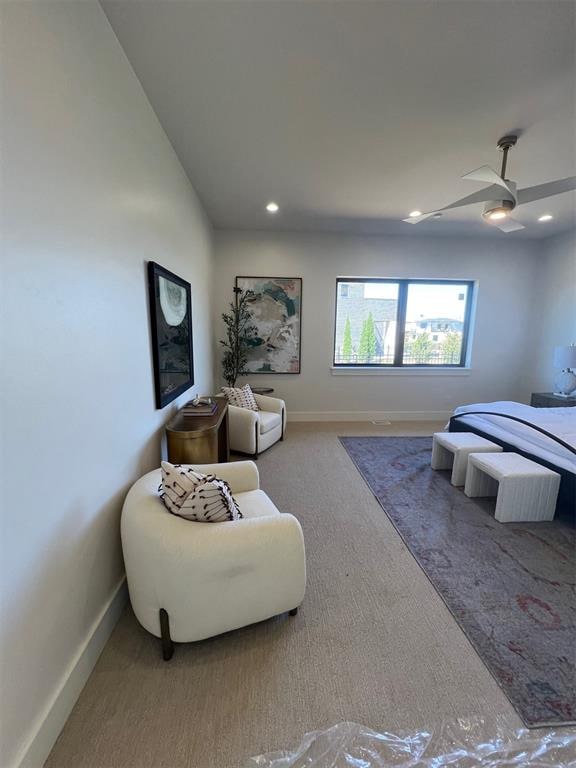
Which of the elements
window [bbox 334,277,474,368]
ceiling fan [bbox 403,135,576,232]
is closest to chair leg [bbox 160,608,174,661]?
ceiling fan [bbox 403,135,576,232]

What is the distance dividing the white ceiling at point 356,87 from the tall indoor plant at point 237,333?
1646 mm

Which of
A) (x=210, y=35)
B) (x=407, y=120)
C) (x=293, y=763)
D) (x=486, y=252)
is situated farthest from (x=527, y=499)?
(x=486, y=252)

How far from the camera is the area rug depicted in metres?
1.29

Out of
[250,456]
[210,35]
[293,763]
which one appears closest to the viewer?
[293,763]

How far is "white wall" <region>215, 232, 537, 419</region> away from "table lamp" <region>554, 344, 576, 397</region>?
0.90 meters

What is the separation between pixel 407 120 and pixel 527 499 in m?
2.85

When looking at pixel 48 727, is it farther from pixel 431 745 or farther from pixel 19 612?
pixel 431 745

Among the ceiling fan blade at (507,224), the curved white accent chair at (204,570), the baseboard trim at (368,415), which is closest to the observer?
the curved white accent chair at (204,570)

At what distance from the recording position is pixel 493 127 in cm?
212

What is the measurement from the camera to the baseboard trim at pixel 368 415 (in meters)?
4.93

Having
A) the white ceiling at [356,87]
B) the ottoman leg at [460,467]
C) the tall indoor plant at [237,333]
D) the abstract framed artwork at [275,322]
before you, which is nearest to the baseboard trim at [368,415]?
the abstract framed artwork at [275,322]

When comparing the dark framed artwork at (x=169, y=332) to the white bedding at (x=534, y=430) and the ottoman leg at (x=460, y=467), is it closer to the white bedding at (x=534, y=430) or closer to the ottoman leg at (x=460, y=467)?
the ottoman leg at (x=460, y=467)

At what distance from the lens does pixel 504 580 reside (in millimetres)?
1818

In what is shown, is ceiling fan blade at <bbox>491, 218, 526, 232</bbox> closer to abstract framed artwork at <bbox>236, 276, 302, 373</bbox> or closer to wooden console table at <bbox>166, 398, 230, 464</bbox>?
abstract framed artwork at <bbox>236, 276, 302, 373</bbox>
